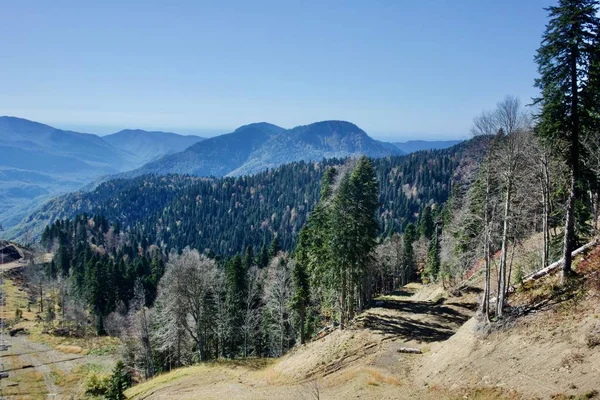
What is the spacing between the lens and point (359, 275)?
3922cm

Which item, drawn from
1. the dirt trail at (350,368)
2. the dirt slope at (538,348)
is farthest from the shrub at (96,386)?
the dirt slope at (538,348)

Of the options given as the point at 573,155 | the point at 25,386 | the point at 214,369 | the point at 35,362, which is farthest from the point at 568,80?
the point at 35,362

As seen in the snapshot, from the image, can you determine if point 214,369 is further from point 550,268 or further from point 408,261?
point 408,261

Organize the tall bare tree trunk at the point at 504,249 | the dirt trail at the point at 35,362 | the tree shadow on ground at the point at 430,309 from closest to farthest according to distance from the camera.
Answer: the tall bare tree trunk at the point at 504,249 → the tree shadow on ground at the point at 430,309 → the dirt trail at the point at 35,362

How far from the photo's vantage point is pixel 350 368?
2884 cm

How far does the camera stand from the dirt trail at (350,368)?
25.5m

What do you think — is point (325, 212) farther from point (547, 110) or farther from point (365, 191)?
point (547, 110)

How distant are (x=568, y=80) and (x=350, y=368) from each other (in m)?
23.3

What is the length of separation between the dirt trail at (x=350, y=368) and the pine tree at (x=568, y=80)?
12.0 m

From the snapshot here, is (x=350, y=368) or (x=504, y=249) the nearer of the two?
(x=504, y=249)

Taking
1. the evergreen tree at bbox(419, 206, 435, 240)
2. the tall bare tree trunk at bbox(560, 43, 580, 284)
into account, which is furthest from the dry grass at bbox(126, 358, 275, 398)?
the evergreen tree at bbox(419, 206, 435, 240)

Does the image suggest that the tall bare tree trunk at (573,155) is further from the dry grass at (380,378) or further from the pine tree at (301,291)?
the pine tree at (301,291)

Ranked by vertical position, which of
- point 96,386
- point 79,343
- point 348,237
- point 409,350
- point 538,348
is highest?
→ point 348,237

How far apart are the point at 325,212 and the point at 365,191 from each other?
626 centimetres
